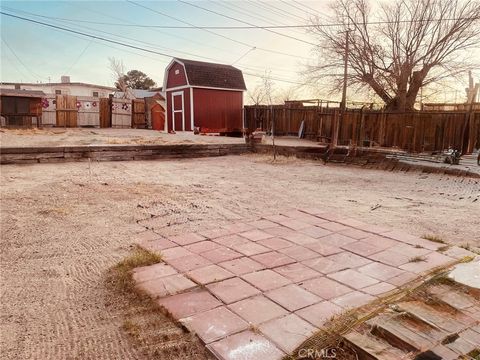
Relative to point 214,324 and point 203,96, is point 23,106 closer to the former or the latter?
point 203,96

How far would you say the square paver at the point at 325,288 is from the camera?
2148 millimetres

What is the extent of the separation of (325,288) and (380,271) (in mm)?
512

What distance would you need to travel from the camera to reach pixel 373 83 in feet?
58.4

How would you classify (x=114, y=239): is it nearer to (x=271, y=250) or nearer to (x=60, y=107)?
(x=271, y=250)

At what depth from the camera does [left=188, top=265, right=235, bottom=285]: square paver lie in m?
2.34

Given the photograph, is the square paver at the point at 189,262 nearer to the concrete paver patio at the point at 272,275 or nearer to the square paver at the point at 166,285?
the concrete paver patio at the point at 272,275

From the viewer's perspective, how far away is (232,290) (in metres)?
2.19

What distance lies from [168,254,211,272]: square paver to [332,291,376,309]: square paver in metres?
0.96

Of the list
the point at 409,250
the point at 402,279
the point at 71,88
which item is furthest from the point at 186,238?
the point at 71,88

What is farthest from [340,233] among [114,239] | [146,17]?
[146,17]

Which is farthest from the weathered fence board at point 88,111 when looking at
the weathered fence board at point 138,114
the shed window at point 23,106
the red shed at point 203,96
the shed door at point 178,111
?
the shed door at point 178,111

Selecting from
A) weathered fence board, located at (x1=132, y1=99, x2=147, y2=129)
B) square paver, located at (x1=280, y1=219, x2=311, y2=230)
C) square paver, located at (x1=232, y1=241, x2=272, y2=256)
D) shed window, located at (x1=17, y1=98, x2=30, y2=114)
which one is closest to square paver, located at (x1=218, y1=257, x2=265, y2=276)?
square paver, located at (x1=232, y1=241, x2=272, y2=256)

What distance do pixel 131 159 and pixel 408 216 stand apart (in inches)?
263

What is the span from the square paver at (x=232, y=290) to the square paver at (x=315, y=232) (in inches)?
45.1
